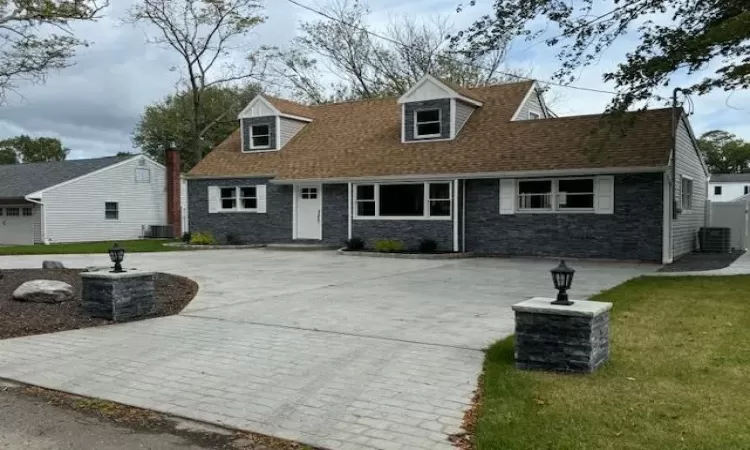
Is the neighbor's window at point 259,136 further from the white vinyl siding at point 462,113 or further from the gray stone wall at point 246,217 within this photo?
the white vinyl siding at point 462,113

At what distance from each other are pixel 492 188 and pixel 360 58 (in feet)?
63.6

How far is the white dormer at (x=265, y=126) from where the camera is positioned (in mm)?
23797

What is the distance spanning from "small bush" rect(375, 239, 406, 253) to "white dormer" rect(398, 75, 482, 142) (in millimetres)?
3861

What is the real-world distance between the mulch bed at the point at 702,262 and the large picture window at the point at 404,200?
22.1 ft

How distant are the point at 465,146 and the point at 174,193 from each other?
1926cm

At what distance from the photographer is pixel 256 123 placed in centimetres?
2434

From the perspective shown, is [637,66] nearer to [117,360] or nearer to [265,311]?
[265,311]

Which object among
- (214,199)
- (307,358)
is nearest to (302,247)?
(214,199)

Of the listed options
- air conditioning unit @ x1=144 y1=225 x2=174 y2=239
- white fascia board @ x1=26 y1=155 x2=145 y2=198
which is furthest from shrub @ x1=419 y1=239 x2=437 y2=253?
white fascia board @ x1=26 y1=155 x2=145 y2=198

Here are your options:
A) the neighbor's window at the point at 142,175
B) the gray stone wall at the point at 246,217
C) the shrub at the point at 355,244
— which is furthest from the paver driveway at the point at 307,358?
the neighbor's window at the point at 142,175

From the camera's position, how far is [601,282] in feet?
37.8

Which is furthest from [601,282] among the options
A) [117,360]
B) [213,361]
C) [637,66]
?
[117,360]

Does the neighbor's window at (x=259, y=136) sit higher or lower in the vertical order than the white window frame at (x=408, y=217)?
higher

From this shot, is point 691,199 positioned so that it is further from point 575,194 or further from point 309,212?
point 309,212
